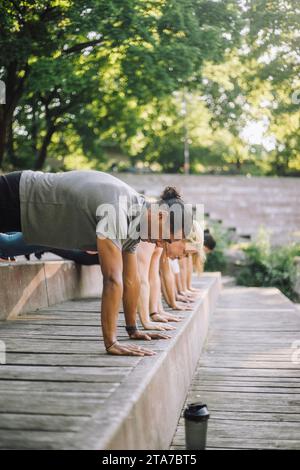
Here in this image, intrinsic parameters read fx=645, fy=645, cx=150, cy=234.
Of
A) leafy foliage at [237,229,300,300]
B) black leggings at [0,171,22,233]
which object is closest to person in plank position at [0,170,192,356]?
black leggings at [0,171,22,233]

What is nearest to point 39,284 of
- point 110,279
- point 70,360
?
point 70,360

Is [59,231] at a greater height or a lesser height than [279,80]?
lesser

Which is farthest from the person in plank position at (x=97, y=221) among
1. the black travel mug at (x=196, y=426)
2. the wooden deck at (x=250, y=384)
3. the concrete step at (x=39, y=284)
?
the concrete step at (x=39, y=284)

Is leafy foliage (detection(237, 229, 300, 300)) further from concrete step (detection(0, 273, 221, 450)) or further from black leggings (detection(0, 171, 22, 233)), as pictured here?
black leggings (detection(0, 171, 22, 233))

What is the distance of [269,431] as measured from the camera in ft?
14.1

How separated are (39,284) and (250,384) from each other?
2.40m

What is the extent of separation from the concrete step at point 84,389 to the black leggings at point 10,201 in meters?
0.86

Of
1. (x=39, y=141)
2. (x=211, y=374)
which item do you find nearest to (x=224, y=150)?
(x=39, y=141)

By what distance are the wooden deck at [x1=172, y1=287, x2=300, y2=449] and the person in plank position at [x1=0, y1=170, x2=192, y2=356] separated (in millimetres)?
975

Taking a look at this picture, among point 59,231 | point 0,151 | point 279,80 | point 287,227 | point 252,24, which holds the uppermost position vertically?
point 252,24

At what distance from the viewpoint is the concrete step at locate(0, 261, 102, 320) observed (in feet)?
19.0

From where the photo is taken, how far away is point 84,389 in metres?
3.22

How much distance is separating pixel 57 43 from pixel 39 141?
30.1ft

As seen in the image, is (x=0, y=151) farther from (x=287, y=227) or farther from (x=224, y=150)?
(x=224, y=150)
